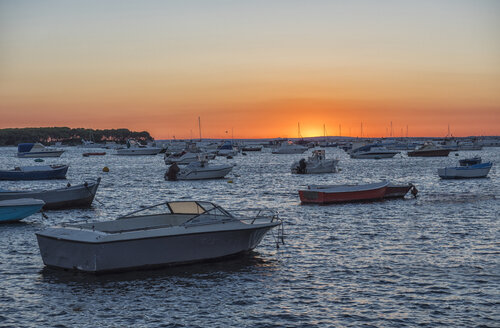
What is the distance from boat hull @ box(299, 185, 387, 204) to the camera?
40656mm

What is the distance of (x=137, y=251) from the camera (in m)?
19.6

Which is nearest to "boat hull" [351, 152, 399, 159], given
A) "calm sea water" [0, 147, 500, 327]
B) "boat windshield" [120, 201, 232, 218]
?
"calm sea water" [0, 147, 500, 327]

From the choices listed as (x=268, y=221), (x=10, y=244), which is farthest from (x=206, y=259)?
(x=10, y=244)

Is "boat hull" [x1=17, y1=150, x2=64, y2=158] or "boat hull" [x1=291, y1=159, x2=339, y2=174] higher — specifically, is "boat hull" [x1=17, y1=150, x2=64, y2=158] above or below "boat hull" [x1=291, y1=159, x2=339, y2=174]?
above

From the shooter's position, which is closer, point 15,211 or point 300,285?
point 300,285

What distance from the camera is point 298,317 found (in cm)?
1552

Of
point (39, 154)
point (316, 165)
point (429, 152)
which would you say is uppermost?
point (39, 154)

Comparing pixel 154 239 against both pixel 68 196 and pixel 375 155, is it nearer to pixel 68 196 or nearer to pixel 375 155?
pixel 68 196

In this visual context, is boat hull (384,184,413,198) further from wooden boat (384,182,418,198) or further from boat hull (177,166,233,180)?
boat hull (177,166,233,180)

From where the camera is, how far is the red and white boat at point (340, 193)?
1601 inches

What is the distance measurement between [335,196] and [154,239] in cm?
2300

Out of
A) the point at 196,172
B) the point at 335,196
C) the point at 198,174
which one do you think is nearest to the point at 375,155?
the point at 198,174

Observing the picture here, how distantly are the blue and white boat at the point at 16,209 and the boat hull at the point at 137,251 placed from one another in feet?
36.9

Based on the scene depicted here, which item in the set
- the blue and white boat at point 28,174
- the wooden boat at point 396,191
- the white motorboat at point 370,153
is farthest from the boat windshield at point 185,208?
the white motorboat at point 370,153
